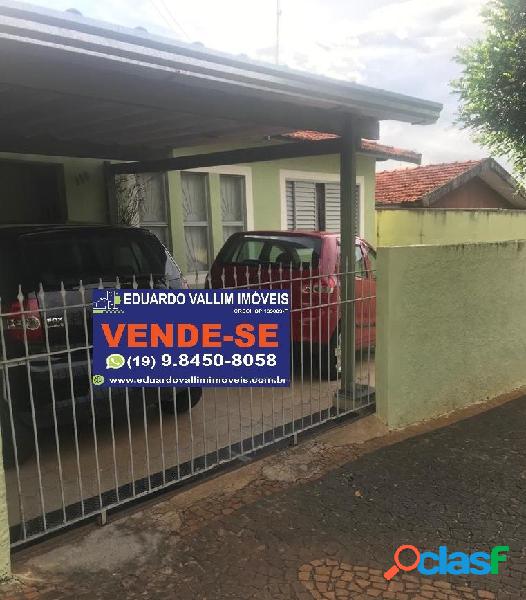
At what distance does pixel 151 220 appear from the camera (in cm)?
783

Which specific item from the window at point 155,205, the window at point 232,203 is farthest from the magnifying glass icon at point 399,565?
the window at point 232,203

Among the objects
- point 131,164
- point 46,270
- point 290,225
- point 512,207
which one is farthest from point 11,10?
point 512,207

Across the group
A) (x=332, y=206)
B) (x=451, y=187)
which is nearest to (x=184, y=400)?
(x=332, y=206)

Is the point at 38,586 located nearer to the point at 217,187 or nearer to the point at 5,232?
the point at 5,232

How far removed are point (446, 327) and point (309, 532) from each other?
8.86ft

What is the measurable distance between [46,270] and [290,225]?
6.49m

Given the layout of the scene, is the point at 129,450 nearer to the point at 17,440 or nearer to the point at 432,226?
the point at 17,440

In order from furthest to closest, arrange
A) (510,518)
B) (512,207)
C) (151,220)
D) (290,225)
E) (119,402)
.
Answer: (512,207), (290,225), (151,220), (119,402), (510,518)

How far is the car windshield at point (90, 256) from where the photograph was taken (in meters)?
3.88

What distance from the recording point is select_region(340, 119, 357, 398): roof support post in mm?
4609

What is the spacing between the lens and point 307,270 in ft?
18.7

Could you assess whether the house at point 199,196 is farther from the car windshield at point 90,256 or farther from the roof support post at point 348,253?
the roof support post at point 348,253

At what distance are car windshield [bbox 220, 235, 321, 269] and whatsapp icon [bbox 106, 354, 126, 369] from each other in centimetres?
253

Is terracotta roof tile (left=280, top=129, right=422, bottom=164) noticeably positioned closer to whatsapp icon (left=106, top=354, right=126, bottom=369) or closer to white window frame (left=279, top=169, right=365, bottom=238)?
white window frame (left=279, top=169, right=365, bottom=238)
